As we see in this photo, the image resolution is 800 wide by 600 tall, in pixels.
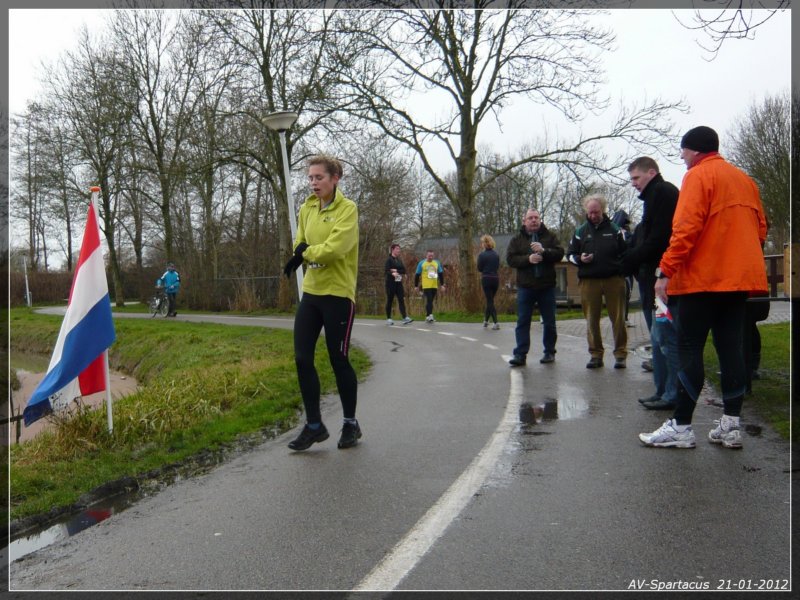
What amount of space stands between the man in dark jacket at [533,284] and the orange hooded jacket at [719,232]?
474 cm

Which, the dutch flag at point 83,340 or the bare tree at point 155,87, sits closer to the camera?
the dutch flag at point 83,340

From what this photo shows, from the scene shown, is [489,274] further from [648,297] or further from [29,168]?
[29,168]

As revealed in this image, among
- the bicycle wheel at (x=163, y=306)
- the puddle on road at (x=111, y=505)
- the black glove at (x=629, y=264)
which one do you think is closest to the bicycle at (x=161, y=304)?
the bicycle wheel at (x=163, y=306)

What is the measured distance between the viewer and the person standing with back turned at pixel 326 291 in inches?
213

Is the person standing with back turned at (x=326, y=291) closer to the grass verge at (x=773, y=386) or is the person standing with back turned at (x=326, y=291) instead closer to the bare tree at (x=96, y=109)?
the grass verge at (x=773, y=386)

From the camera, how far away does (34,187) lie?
3419cm

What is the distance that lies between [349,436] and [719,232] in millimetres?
3033

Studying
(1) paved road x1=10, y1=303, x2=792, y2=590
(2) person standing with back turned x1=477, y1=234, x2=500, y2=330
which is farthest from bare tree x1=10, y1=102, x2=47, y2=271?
(1) paved road x1=10, y1=303, x2=792, y2=590

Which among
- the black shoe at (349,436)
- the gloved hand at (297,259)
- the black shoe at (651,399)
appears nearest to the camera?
the gloved hand at (297,259)

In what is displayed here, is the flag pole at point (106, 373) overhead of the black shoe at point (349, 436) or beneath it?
overhead

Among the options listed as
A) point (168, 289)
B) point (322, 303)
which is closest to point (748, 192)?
point (322, 303)

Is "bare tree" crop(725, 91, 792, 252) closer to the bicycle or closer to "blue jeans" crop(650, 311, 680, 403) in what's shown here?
"blue jeans" crop(650, 311, 680, 403)

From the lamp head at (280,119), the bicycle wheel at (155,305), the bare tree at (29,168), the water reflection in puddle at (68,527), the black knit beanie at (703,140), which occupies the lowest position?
the water reflection in puddle at (68,527)

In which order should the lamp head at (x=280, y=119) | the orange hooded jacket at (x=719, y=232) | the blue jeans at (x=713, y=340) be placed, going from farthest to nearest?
the lamp head at (x=280, y=119)
the blue jeans at (x=713, y=340)
the orange hooded jacket at (x=719, y=232)
